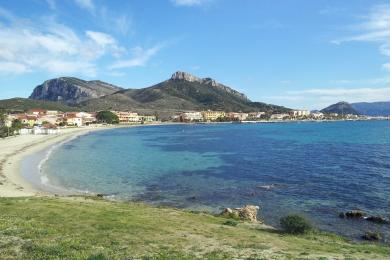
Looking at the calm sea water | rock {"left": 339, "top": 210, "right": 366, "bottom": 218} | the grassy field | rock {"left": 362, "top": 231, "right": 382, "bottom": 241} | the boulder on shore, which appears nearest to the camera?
the grassy field

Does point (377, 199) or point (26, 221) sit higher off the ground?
point (26, 221)

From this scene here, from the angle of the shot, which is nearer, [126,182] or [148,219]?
[148,219]

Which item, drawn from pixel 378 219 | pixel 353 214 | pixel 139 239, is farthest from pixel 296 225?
pixel 353 214

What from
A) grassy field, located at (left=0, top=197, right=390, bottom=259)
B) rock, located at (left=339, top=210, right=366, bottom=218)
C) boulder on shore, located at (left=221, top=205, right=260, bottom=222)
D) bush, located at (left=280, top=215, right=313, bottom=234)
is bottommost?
rock, located at (left=339, top=210, right=366, bottom=218)

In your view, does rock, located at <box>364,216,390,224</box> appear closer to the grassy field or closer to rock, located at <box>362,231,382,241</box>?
rock, located at <box>362,231,382,241</box>

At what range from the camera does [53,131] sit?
17550 cm

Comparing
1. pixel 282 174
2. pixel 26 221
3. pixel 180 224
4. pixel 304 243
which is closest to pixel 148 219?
pixel 180 224

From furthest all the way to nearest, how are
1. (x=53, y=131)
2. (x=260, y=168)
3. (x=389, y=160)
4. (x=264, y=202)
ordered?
(x=53, y=131) → (x=389, y=160) → (x=260, y=168) → (x=264, y=202)

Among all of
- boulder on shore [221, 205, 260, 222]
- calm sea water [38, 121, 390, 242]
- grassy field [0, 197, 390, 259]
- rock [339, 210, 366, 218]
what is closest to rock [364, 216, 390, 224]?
rock [339, 210, 366, 218]

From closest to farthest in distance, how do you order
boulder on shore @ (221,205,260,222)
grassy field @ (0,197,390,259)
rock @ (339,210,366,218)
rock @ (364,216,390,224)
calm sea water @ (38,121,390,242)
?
1. grassy field @ (0,197,390,259)
2. boulder on shore @ (221,205,260,222)
3. rock @ (364,216,390,224)
4. rock @ (339,210,366,218)
5. calm sea water @ (38,121,390,242)

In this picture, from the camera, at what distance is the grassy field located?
18.9 meters

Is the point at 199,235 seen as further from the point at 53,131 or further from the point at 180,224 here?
the point at 53,131

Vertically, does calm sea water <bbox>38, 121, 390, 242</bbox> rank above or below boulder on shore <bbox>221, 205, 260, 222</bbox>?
below

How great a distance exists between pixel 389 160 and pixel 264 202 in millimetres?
48955
